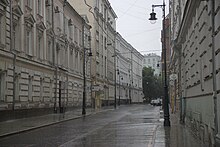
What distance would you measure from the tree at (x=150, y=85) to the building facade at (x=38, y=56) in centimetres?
7833

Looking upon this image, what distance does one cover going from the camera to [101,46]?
76562 mm

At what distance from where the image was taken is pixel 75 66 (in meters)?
54.8

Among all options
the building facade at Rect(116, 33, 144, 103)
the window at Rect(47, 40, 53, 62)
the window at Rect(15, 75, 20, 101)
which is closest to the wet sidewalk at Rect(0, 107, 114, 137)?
the window at Rect(15, 75, 20, 101)

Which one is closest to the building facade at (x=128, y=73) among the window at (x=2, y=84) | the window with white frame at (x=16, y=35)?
the window with white frame at (x=16, y=35)

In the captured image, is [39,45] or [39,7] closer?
[39,7]

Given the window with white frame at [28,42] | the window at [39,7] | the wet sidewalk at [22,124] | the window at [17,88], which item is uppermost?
the window at [39,7]

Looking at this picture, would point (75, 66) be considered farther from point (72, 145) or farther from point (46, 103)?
point (72, 145)

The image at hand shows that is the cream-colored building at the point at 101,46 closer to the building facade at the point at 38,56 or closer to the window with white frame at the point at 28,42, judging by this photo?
the building facade at the point at 38,56

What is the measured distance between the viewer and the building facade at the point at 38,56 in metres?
28.8

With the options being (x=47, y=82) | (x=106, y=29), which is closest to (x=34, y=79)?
(x=47, y=82)

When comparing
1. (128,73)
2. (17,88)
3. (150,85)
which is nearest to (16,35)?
(17,88)

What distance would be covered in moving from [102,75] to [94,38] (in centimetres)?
1001

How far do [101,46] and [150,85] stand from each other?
60883 millimetres

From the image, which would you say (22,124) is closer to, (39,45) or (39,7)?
(39,45)
